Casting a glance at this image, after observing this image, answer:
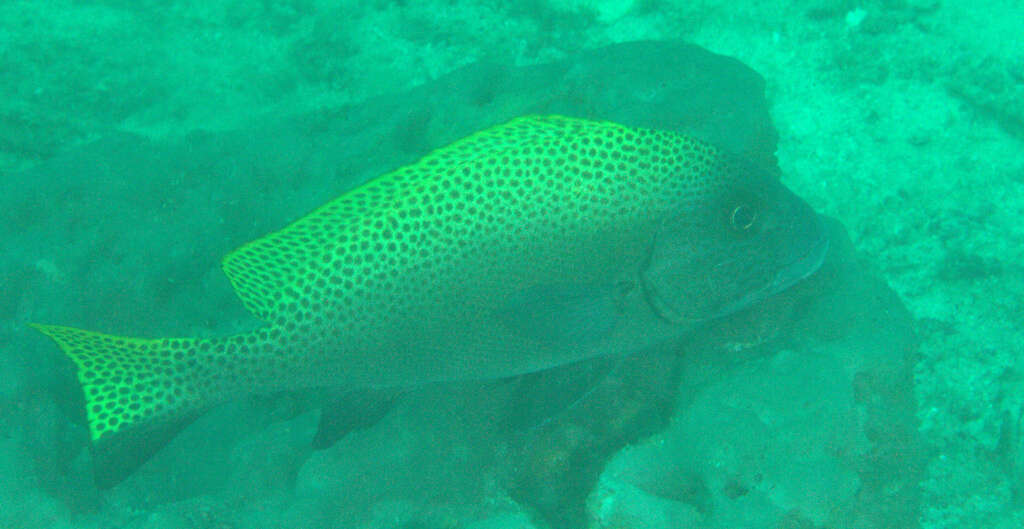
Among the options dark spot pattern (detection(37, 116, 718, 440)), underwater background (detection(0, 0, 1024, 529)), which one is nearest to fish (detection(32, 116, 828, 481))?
dark spot pattern (detection(37, 116, 718, 440))

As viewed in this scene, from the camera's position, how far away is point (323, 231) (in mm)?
2561

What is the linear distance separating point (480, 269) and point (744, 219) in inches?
46.3

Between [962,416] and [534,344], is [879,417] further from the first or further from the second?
[534,344]

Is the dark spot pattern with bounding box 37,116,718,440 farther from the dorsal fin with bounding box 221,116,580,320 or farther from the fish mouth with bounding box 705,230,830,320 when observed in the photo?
the fish mouth with bounding box 705,230,830,320

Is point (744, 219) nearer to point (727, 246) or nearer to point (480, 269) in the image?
point (727, 246)

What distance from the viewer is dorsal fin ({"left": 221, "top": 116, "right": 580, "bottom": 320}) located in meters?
2.52

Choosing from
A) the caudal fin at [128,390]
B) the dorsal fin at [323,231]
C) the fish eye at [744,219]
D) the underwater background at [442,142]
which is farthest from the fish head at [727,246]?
the caudal fin at [128,390]

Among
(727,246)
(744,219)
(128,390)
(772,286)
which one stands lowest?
(128,390)

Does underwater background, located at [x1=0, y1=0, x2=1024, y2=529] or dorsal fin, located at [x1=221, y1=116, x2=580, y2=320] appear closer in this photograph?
dorsal fin, located at [x1=221, y1=116, x2=580, y2=320]

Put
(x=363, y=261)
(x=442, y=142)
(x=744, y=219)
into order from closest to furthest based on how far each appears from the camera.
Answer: (x=363, y=261) < (x=744, y=219) < (x=442, y=142)

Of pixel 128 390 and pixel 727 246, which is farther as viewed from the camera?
pixel 727 246

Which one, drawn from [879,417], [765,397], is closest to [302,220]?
[765,397]

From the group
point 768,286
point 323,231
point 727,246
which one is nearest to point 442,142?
point 323,231

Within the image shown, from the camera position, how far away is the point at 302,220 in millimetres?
2574
